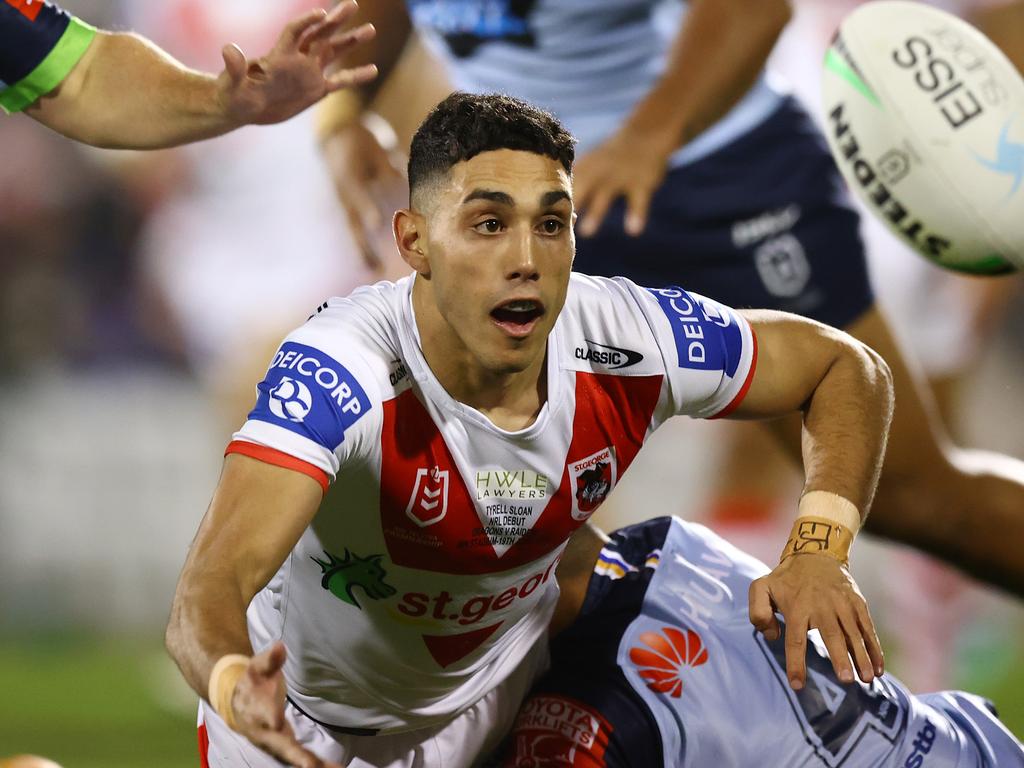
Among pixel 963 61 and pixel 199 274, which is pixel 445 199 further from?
pixel 199 274

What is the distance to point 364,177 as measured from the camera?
4.47m

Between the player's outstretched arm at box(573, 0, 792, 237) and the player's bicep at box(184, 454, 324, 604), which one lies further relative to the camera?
the player's outstretched arm at box(573, 0, 792, 237)

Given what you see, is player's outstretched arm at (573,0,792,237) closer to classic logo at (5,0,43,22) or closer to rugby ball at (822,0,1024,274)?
rugby ball at (822,0,1024,274)

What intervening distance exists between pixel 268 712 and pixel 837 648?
929mm

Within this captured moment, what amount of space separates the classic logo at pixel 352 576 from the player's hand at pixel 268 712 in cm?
69

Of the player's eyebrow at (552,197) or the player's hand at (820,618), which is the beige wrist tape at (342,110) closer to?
the player's eyebrow at (552,197)

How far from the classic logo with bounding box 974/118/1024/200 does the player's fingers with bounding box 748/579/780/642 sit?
1.76 m

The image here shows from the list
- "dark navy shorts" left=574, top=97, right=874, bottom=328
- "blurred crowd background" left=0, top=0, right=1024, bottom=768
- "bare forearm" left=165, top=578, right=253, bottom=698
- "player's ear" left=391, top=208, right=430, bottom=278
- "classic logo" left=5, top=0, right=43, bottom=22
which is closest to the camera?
"bare forearm" left=165, top=578, right=253, bottom=698

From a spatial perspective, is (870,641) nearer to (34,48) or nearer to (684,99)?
(34,48)

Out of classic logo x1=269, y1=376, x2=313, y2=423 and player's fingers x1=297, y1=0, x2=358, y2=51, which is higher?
player's fingers x1=297, y1=0, x2=358, y2=51

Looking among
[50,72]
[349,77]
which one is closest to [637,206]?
[349,77]

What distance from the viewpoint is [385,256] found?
5000 mm

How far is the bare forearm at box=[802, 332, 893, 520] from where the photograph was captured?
256cm

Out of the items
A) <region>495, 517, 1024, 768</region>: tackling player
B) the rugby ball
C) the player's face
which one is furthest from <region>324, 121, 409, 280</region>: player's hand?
the player's face
